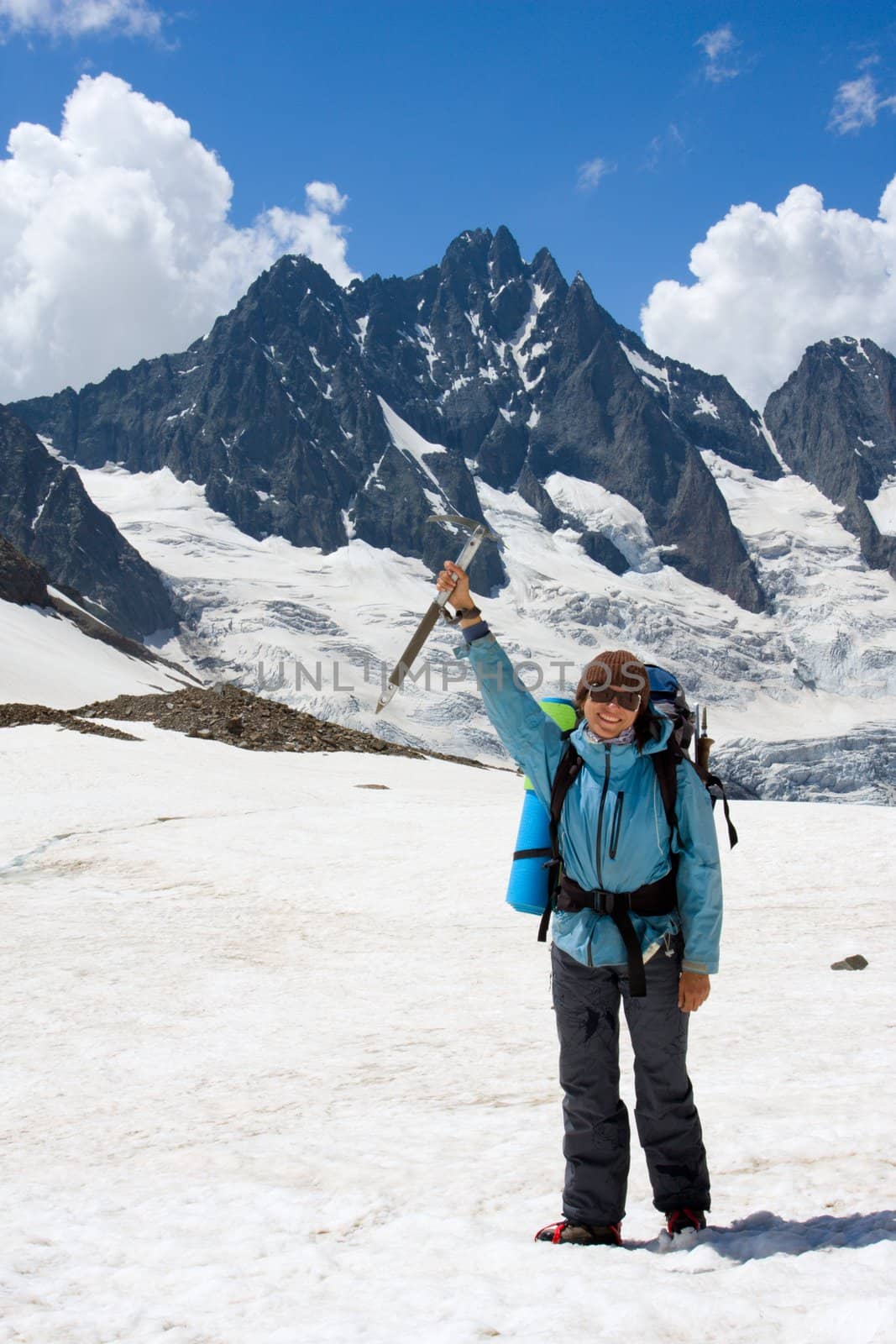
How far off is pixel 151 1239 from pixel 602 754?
2748 mm

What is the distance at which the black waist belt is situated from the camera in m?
4.12

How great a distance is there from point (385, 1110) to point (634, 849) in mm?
2545

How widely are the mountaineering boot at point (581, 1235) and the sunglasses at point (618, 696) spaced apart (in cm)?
207

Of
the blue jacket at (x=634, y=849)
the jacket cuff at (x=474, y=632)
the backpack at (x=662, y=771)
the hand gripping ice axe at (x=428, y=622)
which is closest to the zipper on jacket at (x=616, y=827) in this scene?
the blue jacket at (x=634, y=849)

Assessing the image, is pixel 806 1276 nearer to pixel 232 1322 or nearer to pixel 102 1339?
pixel 232 1322

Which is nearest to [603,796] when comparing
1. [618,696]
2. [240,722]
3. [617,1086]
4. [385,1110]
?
[618,696]

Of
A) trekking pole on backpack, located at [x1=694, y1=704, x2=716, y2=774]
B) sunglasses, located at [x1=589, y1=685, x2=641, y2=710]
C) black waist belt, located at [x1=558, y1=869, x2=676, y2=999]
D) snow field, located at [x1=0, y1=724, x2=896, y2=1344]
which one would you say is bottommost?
snow field, located at [x1=0, y1=724, x2=896, y2=1344]

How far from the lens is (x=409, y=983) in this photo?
28.0 feet

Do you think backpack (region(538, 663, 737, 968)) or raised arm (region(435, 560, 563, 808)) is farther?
raised arm (region(435, 560, 563, 808))

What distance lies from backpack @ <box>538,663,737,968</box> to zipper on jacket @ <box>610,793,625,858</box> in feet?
0.59

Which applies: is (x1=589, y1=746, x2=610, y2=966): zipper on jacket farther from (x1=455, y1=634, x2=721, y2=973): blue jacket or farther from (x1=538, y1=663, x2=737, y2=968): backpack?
(x1=538, y1=663, x2=737, y2=968): backpack

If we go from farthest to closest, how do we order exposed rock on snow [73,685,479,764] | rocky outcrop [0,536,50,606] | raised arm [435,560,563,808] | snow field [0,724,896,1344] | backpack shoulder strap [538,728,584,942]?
rocky outcrop [0,536,50,606], exposed rock on snow [73,685,479,764], raised arm [435,560,563,808], backpack shoulder strap [538,728,584,942], snow field [0,724,896,1344]

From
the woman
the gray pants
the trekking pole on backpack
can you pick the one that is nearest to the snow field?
the gray pants

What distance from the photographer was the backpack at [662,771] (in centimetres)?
425
